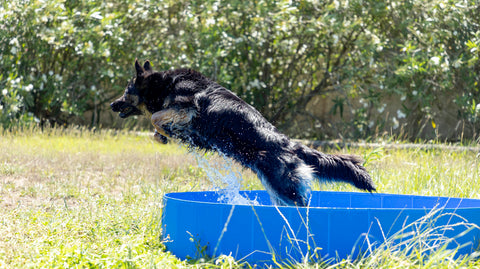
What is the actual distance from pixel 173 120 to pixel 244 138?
66 cm

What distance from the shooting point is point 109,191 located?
18.6ft

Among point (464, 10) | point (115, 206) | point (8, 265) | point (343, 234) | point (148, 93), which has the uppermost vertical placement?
point (464, 10)

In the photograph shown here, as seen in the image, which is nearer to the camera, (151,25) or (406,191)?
(406,191)

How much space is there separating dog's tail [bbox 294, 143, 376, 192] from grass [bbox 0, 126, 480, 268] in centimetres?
15

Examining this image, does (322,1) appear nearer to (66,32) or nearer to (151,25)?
(151,25)

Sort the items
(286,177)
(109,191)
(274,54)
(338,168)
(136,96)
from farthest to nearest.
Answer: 1. (274,54)
2. (109,191)
3. (136,96)
4. (338,168)
5. (286,177)

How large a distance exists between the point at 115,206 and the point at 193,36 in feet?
16.0

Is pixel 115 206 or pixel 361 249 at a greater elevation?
pixel 361 249

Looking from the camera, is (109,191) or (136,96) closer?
(136,96)

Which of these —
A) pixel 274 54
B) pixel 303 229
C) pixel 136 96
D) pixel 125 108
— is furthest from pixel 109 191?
pixel 274 54

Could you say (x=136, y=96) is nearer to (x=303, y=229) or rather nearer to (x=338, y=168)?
(x=338, y=168)

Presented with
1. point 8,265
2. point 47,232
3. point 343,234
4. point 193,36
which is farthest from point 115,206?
point 193,36

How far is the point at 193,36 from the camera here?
29.8 ft

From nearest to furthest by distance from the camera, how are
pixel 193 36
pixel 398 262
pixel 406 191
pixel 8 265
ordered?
1. pixel 398 262
2. pixel 8 265
3. pixel 406 191
4. pixel 193 36
